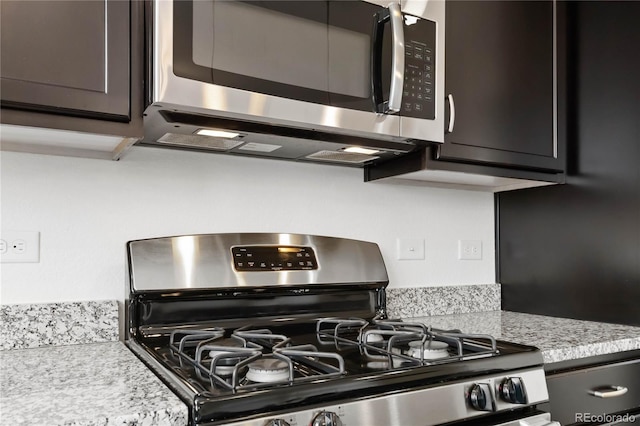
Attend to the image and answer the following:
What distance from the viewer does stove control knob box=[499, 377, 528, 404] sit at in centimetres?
115

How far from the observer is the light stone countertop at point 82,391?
787mm

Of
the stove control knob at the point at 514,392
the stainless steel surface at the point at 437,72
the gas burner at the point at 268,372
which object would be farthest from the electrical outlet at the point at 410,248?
the gas burner at the point at 268,372

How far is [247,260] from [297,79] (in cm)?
53

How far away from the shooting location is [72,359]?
1147 mm

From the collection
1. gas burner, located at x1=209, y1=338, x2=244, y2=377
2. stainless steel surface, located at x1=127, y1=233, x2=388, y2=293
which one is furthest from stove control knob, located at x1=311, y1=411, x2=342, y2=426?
stainless steel surface, located at x1=127, y1=233, x2=388, y2=293

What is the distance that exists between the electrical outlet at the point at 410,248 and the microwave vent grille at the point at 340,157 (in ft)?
1.23

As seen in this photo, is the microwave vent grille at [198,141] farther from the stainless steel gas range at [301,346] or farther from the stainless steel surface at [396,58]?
the stainless steel surface at [396,58]

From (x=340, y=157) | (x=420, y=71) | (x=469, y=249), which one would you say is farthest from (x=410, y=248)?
(x=420, y=71)

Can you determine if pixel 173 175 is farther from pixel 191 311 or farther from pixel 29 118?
pixel 29 118

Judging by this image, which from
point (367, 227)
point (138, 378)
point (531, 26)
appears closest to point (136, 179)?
point (138, 378)

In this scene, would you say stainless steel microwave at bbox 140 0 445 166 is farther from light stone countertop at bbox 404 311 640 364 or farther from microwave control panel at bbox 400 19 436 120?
light stone countertop at bbox 404 311 640 364

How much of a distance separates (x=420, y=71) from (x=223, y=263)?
0.77 metres

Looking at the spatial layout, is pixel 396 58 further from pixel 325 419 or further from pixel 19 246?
pixel 19 246

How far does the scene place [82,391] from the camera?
2.96ft
